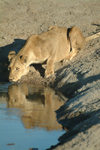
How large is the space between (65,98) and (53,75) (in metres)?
2.43

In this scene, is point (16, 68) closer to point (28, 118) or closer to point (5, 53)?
point (5, 53)

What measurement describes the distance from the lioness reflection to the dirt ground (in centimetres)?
29

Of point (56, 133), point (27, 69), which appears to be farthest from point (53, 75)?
point (56, 133)

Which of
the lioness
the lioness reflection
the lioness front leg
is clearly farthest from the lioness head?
the lioness front leg

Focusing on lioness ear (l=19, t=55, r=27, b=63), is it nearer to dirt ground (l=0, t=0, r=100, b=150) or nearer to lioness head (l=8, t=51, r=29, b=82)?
lioness head (l=8, t=51, r=29, b=82)

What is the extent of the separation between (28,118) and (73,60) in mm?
5807

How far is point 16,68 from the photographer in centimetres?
1548

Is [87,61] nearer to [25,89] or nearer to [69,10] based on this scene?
[25,89]

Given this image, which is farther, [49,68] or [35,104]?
[49,68]

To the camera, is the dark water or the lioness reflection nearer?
the dark water

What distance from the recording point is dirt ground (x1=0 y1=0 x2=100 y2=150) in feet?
31.2

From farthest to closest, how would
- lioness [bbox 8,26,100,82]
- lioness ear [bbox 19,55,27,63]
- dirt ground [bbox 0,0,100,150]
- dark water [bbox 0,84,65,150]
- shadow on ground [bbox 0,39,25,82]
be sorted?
shadow on ground [bbox 0,39,25,82]
lioness [bbox 8,26,100,82]
lioness ear [bbox 19,55,27,63]
dark water [bbox 0,84,65,150]
dirt ground [bbox 0,0,100,150]

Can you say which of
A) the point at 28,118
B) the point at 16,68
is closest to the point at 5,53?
the point at 16,68

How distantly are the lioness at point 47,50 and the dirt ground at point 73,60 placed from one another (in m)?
0.34
